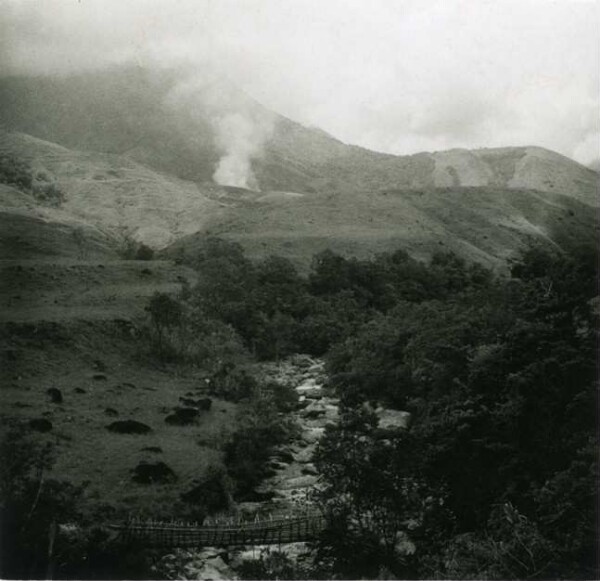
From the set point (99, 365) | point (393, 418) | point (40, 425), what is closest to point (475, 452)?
point (393, 418)

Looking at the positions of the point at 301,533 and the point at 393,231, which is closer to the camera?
the point at 301,533

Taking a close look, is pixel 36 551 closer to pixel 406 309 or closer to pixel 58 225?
pixel 406 309

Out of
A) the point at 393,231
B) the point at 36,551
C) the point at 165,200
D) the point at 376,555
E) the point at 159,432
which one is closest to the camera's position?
the point at 36,551

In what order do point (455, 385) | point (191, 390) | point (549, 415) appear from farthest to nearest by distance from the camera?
point (191, 390), point (455, 385), point (549, 415)

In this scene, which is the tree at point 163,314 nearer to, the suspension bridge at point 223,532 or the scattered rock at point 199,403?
the scattered rock at point 199,403

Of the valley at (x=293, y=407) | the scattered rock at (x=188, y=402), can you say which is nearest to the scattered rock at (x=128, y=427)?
the valley at (x=293, y=407)

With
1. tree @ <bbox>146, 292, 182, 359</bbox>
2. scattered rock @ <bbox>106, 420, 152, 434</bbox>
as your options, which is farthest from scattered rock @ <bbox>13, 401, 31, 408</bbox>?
tree @ <bbox>146, 292, 182, 359</bbox>

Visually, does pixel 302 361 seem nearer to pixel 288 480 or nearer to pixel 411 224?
pixel 288 480

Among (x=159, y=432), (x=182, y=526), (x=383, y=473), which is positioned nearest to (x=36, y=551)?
(x=182, y=526)
